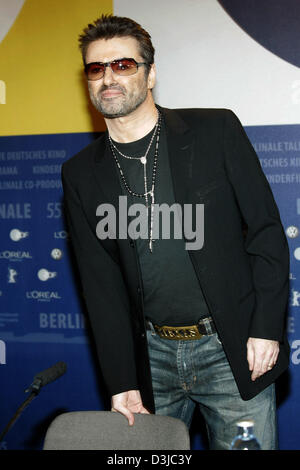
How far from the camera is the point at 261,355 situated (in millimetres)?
2055

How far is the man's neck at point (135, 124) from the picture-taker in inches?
86.4

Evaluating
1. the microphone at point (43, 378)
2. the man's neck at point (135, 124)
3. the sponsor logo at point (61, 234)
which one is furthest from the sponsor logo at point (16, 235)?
the microphone at point (43, 378)

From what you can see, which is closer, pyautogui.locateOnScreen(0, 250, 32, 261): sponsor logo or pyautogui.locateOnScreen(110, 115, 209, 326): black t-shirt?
pyautogui.locateOnScreen(110, 115, 209, 326): black t-shirt

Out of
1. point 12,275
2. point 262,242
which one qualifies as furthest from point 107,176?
point 12,275

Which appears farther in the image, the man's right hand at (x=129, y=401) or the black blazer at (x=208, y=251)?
the man's right hand at (x=129, y=401)

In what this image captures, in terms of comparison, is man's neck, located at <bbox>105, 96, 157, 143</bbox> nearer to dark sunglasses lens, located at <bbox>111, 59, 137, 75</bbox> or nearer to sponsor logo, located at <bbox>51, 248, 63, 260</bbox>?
dark sunglasses lens, located at <bbox>111, 59, 137, 75</bbox>

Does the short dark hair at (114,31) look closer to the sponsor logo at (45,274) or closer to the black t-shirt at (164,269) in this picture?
the black t-shirt at (164,269)

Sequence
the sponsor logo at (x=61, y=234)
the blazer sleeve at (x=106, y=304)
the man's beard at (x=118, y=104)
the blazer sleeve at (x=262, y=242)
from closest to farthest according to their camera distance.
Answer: the blazer sleeve at (x=262, y=242) < the man's beard at (x=118, y=104) < the blazer sleeve at (x=106, y=304) < the sponsor logo at (x=61, y=234)

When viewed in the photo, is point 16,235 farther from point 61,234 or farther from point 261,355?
point 261,355

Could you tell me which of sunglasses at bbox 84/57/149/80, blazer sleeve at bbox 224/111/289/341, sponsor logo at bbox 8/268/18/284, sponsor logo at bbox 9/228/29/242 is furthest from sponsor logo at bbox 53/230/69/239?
blazer sleeve at bbox 224/111/289/341

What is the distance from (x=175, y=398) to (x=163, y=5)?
2.22 m

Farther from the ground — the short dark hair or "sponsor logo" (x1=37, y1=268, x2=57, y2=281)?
the short dark hair

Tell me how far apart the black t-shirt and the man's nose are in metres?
0.25

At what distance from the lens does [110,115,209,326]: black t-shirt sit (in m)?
2.11
